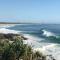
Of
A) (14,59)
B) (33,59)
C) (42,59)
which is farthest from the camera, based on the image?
(42,59)

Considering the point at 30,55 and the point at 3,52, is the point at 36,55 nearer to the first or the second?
the point at 30,55

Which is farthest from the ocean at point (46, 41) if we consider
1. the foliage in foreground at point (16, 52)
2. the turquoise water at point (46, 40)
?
the foliage in foreground at point (16, 52)

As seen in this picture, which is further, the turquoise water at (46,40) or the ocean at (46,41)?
the turquoise water at (46,40)

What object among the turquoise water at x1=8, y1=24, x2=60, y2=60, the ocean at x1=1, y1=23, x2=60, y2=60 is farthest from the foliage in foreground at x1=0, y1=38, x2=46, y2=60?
the turquoise water at x1=8, y1=24, x2=60, y2=60

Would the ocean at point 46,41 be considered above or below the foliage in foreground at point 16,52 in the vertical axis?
below

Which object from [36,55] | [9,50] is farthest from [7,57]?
[36,55]

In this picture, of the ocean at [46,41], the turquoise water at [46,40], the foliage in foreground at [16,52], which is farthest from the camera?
the turquoise water at [46,40]

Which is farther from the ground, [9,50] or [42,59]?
[9,50]

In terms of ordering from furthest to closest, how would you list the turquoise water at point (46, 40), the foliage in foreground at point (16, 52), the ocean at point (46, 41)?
the turquoise water at point (46, 40), the ocean at point (46, 41), the foliage in foreground at point (16, 52)

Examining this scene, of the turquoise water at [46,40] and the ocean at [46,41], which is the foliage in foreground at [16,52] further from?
the turquoise water at [46,40]

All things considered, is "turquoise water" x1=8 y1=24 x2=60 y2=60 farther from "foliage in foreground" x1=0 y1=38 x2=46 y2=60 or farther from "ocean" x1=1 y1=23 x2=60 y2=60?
"foliage in foreground" x1=0 y1=38 x2=46 y2=60

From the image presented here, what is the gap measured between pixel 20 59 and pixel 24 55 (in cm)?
34

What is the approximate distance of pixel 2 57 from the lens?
13.2 meters

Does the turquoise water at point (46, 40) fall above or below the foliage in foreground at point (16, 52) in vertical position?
below
